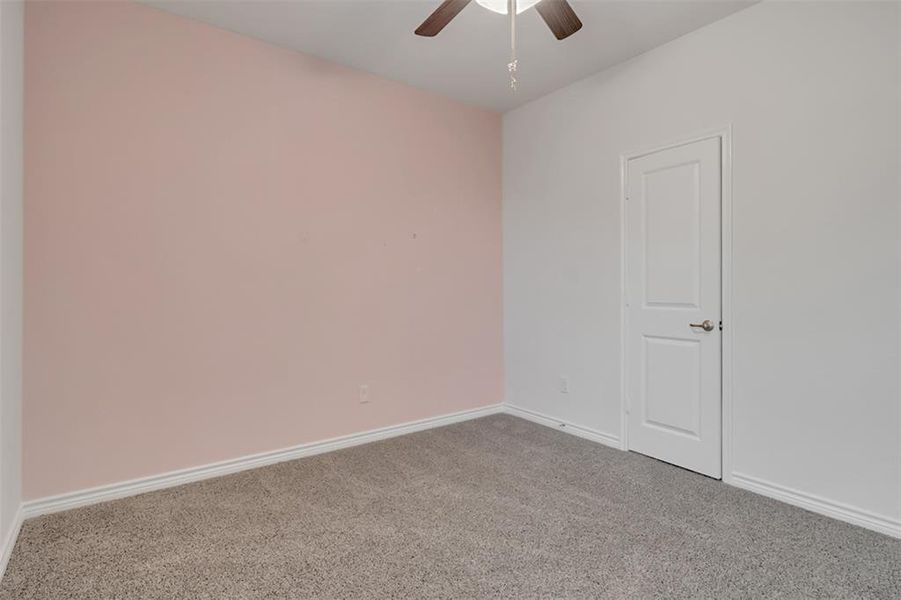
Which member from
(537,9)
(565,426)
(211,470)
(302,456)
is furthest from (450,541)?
(537,9)

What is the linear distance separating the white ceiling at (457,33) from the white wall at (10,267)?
812 mm

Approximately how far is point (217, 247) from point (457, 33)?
1943 millimetres

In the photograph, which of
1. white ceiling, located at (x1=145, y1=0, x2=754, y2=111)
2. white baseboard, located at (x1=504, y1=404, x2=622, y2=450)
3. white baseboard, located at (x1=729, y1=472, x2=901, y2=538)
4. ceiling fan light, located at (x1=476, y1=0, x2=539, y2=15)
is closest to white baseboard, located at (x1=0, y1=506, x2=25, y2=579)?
white ceiling, located at (x1=145, y1=0, x2=754, y2=111)

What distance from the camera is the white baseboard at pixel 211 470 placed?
2.41 meters

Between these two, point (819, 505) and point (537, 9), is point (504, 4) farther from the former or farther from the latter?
point (819, 505)

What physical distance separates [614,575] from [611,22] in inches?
112

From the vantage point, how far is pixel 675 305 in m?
3.01

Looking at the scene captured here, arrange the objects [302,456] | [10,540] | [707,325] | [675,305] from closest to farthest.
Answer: [10,540] < [707,325] < [675,305] < [302,456]

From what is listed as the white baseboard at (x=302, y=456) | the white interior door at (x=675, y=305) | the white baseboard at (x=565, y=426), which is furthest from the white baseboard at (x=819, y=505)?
the white baseboard at (x=565, y=426)

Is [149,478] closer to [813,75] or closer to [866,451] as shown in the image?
[866,451]

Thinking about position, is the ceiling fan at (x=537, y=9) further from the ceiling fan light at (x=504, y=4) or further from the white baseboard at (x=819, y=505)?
the white baseboard at (x=819, y=505)

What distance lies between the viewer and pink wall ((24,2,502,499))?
7.93ft

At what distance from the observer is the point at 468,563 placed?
1.95m

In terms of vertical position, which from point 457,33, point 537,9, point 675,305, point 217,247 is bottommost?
point 675,305
